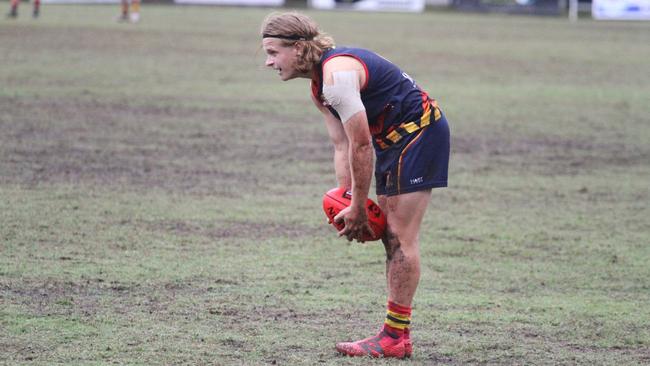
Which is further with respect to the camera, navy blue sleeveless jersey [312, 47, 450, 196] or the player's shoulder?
navy blue sleeveless jersey [312, 47, 450, 196]

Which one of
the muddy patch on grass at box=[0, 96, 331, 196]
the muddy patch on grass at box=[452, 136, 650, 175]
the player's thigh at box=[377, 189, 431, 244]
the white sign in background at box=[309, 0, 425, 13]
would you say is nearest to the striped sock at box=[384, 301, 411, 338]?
the player's thigh at box=[377, 189, 431, 244]

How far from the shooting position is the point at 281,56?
588 centimetres

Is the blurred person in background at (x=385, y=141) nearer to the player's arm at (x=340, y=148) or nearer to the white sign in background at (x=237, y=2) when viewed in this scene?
the player's arm at (x=340, y=148)

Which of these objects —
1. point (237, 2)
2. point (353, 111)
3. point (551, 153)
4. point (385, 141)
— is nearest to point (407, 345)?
point (385, 141)

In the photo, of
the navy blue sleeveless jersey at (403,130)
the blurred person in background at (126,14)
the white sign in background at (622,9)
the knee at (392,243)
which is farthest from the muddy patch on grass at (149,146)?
the white sign in background at (622,9)

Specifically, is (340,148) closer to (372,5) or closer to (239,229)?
(239,229)

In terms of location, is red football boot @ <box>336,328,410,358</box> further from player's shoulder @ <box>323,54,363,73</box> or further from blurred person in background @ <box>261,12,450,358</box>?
player's shoulder @ <box>323,54,363,73</box>

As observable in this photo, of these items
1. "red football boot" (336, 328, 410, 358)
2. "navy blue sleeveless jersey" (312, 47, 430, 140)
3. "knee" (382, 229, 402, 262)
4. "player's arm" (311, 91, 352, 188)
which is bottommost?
"red football boot" (336, 328, 410, 358)

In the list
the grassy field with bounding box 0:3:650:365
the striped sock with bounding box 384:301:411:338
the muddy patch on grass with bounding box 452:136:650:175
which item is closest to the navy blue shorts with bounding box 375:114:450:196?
the striped sock with bounding box 384:301:411:338

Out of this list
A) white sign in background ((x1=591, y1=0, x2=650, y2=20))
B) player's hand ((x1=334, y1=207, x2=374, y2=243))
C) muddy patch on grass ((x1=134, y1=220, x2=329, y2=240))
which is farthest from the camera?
white sign in background ((x1=591, y1=0, x2=650, y2=20))

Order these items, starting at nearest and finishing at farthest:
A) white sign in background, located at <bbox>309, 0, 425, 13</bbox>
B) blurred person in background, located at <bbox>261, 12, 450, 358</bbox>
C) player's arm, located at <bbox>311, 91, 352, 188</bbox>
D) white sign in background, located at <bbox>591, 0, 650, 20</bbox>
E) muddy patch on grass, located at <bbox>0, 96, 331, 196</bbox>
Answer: blurred person in background, located at <bbox>261, 12, 450, 358</bbox> < player's arm, located at <bbox>311, 91, 352, 188</bbox> < muddy patch on grass, located at <bbox>0, 96, 331, 196</bbox> < white sign in background, located at <bbox>591, 0, 650, 20</bbox> < white sign in background, located at <bbox>309, 0, 425, 13</bbox>

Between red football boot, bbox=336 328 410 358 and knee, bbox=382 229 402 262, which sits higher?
knee, bbox=382 229 402 262

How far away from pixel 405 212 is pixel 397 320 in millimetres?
638

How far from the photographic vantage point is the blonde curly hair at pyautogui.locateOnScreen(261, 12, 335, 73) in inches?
229
